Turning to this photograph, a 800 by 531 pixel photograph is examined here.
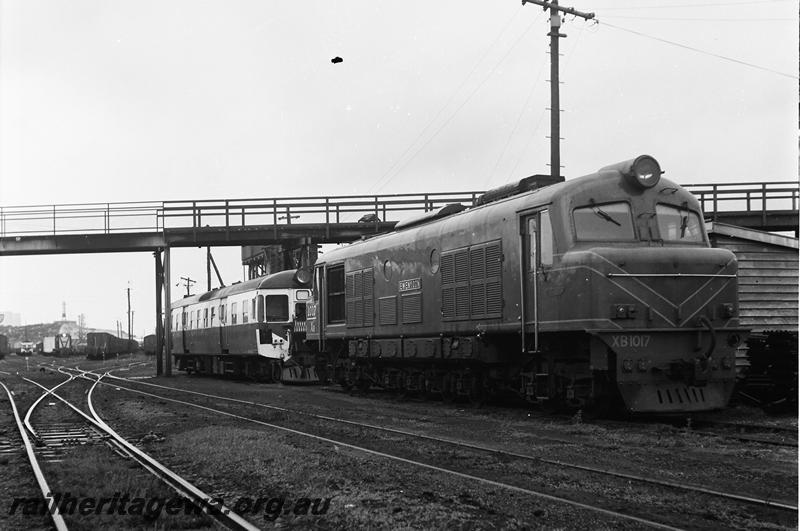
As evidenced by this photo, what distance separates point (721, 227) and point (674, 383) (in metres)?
5.07

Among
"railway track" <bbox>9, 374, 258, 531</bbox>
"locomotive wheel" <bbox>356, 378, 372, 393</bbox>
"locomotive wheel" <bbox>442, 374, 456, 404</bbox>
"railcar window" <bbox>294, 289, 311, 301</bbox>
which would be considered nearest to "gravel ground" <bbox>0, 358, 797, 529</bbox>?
"railway track" <bbox>9, 374, 258, 531</bbox>

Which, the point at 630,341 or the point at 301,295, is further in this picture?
the point at 301,295

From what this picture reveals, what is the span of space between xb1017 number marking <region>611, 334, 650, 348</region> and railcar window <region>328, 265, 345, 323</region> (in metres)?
9.86

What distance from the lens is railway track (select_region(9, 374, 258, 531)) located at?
677 centimetres

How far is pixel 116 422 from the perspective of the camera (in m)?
14.7

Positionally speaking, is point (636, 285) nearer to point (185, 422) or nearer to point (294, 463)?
point (294, 463)

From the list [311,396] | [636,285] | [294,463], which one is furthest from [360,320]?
[294,463]

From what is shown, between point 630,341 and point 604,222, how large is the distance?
193 centimetres

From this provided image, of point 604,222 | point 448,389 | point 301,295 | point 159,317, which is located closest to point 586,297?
point 604,222

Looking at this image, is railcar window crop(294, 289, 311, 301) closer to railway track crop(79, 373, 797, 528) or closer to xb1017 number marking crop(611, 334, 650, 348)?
railway track crop(79, 373, 797, 528)

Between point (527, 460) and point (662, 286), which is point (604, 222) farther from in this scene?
point (527, 460)

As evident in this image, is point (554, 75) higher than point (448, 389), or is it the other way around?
point (554, 75)

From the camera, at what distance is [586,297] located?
11641mm

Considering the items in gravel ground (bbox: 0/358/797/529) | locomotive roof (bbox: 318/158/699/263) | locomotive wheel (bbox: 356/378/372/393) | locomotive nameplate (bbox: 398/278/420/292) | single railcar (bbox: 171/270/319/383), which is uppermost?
locomotive roof (bbox: 318/158/699/263)
